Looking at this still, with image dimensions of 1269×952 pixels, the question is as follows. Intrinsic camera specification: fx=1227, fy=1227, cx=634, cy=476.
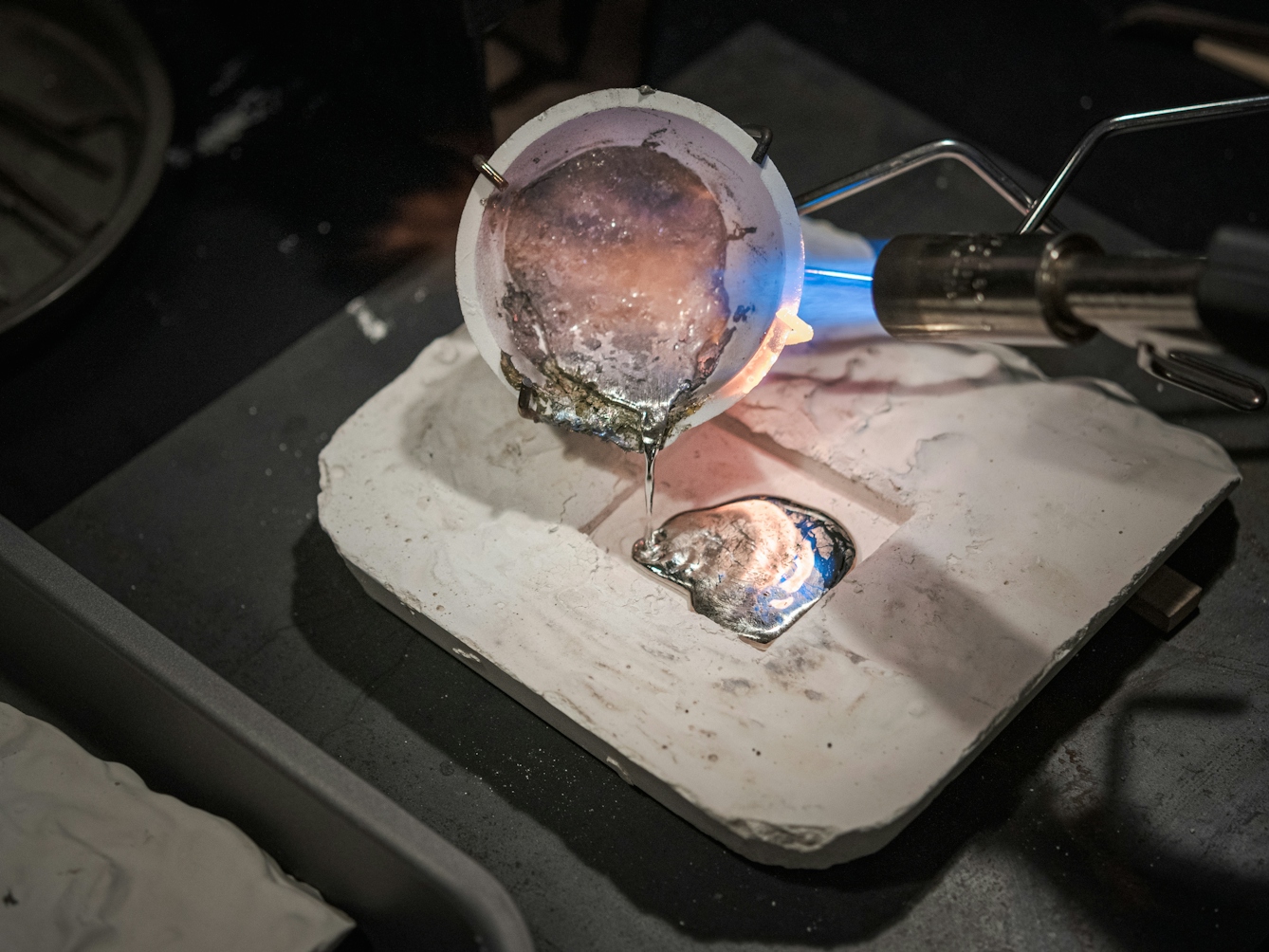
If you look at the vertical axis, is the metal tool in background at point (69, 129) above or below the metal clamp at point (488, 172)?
below

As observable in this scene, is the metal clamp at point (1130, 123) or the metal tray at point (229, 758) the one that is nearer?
the metal tray at point (229, 758)

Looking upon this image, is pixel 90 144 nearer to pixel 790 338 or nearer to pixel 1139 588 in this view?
pixel 790 338

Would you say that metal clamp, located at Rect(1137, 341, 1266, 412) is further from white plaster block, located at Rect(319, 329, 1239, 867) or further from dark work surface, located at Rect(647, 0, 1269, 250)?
dark work surface, located at Rect(647, 0, 1269, 250)

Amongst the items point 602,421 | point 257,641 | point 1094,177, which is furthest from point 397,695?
point 1094,177

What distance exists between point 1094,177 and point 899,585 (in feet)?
4.17

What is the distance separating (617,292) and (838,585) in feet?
1.69

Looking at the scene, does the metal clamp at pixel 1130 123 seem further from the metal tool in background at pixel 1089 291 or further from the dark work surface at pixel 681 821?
the dark work surface at pixel 681 821

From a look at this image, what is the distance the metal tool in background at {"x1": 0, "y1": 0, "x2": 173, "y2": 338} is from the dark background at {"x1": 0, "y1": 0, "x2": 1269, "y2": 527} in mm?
111

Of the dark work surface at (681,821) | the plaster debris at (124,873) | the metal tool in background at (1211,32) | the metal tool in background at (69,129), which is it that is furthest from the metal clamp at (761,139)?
the metal tool in background at (1211,32)

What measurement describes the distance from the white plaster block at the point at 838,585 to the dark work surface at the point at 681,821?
86mm

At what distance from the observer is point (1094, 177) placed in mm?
2533

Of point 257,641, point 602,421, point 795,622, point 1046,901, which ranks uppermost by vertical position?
A: point 602,421

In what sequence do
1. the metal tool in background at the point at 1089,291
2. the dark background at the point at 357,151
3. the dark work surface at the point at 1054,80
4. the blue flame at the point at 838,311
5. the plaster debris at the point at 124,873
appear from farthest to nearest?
the dark work surface at the point at 1054,80 < the dark background at the point at 357,151 < the blue flame at the point at 838,311 < the plaster debris at the point at 124,873 < the metal tool in background at the point at 1089,291

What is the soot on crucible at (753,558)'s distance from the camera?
177 cm
